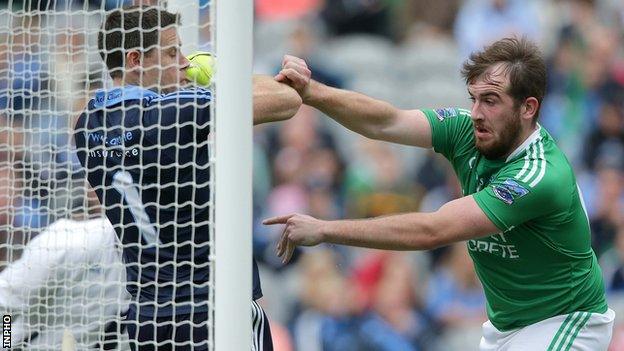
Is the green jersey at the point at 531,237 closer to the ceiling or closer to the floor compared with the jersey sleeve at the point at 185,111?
closer to the floor

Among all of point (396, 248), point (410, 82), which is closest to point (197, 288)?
point (396, 248)

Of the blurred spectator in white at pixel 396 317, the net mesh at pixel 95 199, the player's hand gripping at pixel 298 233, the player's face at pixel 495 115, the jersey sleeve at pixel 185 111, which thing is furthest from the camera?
the blurred spectator in white at pixel 396 317

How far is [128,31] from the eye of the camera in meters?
4.53

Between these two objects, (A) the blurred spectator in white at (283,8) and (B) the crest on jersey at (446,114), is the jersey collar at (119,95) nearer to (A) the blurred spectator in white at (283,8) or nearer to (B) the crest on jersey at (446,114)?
(B) the crest on jersey at (446,114)

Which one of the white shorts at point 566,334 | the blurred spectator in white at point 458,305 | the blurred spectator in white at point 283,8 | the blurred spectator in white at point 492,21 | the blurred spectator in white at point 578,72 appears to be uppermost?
the blurred spectator in white at point 283,8

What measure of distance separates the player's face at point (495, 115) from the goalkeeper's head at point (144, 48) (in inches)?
47.0

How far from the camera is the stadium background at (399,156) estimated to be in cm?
780

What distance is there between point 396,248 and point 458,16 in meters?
4.33

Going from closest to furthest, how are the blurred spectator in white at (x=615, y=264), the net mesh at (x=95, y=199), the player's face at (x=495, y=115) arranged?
1. the net mesh at (x=95, y=199)
2. the player's face at (x=495, y=115)
3. the blurred spectator in white at (x=615, y=264)

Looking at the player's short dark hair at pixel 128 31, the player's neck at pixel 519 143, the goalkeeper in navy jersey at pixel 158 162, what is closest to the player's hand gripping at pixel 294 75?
the goalkeeper in navy jersey at pixel 158 162

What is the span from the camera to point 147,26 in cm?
454

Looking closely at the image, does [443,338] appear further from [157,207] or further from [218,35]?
[218,35]

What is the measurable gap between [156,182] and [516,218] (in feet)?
4.65

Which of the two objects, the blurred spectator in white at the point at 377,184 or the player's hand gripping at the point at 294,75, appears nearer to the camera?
the player's hand gripping at the point at 294,75
